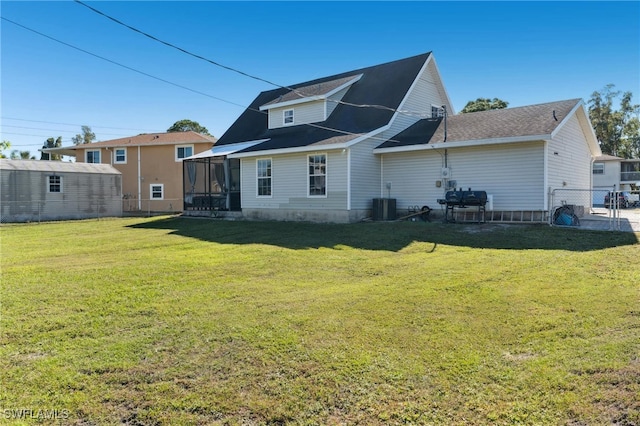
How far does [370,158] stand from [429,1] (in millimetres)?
5888

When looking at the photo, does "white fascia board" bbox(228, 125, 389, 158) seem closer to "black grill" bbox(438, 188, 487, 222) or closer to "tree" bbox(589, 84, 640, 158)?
"black grill" bbox(438, 188, 487, 222)

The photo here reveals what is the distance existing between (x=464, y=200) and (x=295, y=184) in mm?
6877

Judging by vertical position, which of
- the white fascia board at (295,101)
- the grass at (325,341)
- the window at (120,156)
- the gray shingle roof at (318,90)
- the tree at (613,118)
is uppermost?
the tree at (613,118)

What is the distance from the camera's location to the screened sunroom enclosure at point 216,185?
783 inches

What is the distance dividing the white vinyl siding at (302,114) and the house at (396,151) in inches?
2.1

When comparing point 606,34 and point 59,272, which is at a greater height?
point 606,34

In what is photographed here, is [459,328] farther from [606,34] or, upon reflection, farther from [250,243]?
[606,34]

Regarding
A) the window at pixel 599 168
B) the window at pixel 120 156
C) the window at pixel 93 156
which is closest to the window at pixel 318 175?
the window at pixel 120 156

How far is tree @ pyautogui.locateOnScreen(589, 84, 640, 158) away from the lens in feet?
152

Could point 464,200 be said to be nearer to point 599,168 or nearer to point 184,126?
point 599,168

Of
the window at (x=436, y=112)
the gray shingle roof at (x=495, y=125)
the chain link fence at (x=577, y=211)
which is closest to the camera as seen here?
the chain link fence at (x=577, y=211)

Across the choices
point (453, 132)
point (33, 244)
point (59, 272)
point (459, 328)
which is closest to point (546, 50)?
point (453, 132)

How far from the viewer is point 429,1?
13.5m

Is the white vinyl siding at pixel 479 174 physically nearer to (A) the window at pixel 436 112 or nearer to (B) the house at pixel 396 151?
(B) the house at pixel 396 151
